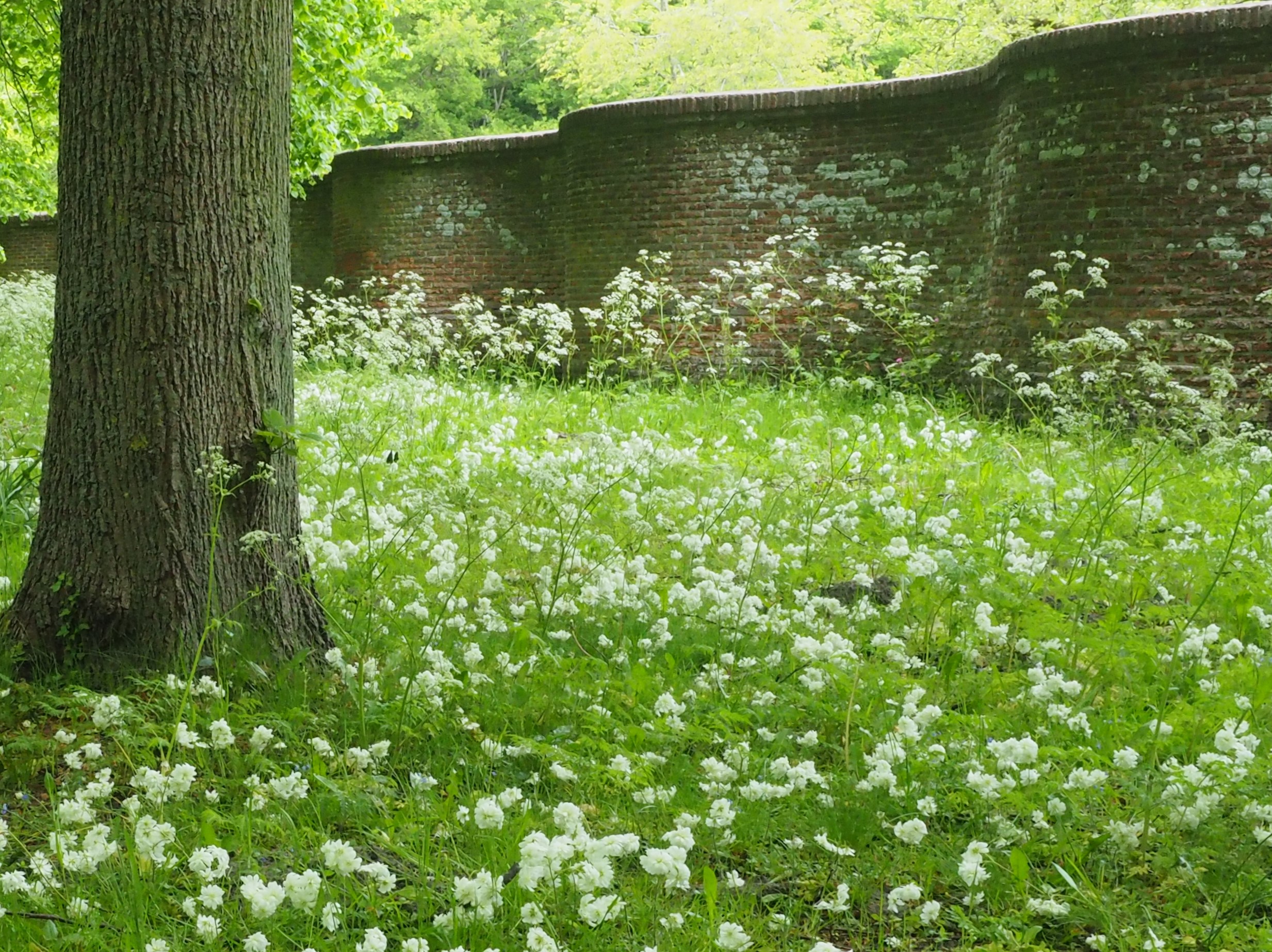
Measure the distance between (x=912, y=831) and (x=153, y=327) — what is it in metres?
2.48

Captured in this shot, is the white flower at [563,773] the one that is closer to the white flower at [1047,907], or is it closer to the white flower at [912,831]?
the white flower at [912,831]

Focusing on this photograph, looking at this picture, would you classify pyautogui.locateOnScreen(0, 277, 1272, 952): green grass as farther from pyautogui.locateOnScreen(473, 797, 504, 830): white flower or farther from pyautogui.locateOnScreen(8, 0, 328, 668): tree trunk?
pyautogui.locateOnScreen(8, 0, 328, 668): tree trunk

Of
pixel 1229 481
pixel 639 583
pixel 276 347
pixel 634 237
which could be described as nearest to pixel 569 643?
pixel 639 583

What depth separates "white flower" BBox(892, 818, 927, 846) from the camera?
7.80 feet

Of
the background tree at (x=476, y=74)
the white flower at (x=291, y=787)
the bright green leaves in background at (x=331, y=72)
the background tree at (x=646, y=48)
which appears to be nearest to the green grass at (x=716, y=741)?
the white flower at (x=291, y=787)

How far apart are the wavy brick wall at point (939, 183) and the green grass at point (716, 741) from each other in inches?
144

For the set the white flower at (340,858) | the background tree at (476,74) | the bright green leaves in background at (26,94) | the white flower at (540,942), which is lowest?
the white flower at (540,942)

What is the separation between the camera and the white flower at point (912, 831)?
238 cm

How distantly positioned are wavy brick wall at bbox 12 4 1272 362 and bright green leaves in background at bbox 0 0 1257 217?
269 inches

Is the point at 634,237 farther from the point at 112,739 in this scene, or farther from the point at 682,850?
the point at 682,850

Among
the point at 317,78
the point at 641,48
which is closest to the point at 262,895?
the point at 317,78

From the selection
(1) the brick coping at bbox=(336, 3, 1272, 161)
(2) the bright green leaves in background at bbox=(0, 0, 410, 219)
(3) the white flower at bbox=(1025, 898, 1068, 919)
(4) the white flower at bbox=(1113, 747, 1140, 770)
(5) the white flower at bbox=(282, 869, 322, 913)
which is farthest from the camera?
(2) the bright green leaves in background at bbox=(0, 0, 410, 219)

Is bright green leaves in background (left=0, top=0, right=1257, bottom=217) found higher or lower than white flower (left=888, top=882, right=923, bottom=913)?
higher

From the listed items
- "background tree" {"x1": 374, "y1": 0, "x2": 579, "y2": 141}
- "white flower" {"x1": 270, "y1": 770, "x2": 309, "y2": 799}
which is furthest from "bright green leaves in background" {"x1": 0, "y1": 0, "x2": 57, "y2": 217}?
"background tree" {"x1": 374, "y1": 0, "x2": 579, "y2": 141}
